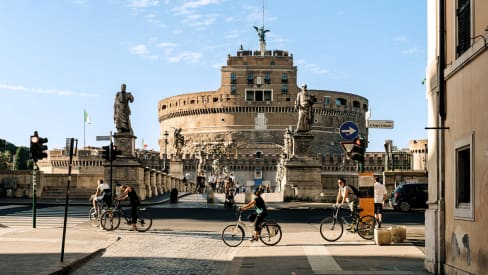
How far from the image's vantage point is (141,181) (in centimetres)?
3138

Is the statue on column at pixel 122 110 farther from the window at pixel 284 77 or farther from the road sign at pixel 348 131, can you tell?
the window at pixel 284 77

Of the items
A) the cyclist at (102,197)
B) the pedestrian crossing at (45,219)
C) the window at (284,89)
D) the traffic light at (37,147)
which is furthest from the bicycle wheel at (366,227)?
the window at (284,89)

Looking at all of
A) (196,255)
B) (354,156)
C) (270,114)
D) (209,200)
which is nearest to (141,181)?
(209,200)

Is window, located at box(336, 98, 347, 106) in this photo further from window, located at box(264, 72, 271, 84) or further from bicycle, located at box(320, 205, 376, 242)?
bicycle, located at box(320, 205, 376, 242)

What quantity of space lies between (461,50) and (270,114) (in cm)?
10562

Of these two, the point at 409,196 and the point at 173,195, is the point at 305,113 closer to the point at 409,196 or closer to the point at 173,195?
the point at 409,196

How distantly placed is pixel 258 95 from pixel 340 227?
101 meters

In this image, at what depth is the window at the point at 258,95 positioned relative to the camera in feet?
380

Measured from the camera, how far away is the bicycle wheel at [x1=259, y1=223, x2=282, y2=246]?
14.7 m

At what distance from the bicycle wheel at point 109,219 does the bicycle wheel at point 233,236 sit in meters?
4.28

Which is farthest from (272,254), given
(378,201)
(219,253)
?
(378,201)

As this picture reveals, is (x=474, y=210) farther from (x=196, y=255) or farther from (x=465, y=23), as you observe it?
(x=196, y=255)

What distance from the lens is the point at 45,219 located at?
20.5 meters

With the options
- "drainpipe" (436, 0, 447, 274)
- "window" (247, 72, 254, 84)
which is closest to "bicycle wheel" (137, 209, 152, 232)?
"drainpipe" (436, 0, 447, 274)
